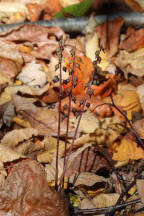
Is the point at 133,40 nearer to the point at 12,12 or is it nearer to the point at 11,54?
the point at 11,54

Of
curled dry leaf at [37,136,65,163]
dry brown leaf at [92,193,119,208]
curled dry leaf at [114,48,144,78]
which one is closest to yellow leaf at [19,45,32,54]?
curled dry leaf at [114,48,144,78]

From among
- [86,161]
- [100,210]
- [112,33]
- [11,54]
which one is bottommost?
[100,210]

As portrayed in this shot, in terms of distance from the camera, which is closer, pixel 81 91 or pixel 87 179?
pixel 87 179

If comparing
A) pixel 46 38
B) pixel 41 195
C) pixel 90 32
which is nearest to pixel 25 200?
pixel 41 195

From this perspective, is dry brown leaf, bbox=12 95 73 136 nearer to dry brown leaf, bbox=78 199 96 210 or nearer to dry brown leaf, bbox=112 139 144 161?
dry brown leaf, bbox=112 139 144 161

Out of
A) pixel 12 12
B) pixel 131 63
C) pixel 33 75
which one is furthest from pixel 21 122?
pixel 12 12

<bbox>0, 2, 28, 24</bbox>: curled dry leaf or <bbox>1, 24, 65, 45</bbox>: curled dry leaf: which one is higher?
<bbox>0, 2, 28, 24</bbox>: curled dry leaf
